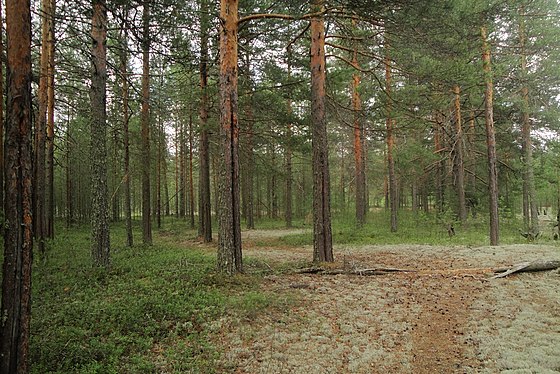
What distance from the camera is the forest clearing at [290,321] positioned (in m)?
4.36

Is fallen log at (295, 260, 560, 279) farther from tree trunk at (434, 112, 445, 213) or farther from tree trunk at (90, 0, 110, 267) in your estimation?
tree trunk at (434, 112, 445, 213)

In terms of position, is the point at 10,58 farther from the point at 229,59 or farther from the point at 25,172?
the point at 229,59

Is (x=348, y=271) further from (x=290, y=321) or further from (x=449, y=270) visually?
(x=290, y=321)

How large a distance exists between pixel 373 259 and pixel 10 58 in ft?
32.3

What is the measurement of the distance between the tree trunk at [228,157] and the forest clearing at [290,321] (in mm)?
626

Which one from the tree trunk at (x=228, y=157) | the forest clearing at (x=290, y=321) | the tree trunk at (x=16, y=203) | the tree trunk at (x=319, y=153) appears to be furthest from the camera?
the tree trunk at (x=319, y=153)

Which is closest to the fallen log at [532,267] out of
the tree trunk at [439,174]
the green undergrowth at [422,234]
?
the green undergrowth at [422,234]

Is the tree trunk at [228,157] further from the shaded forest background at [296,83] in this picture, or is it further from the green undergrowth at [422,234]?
the green undergrowth at [422,234]

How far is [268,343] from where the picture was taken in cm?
496

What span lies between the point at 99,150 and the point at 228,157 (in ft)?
11.5

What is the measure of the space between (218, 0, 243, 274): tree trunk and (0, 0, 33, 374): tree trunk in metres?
4.49

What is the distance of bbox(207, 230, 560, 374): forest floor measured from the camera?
4.46m

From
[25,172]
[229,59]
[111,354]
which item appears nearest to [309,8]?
[229,59]

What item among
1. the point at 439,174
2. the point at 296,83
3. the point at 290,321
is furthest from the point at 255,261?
the point at 439,174
